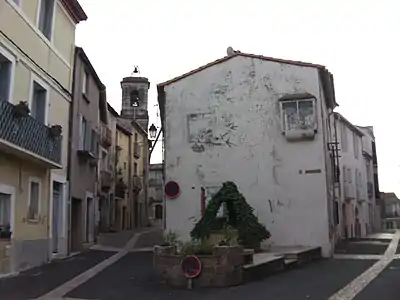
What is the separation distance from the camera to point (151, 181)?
193ft

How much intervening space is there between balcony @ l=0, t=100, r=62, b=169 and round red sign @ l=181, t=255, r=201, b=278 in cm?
507

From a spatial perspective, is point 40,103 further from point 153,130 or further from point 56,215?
point 153,130

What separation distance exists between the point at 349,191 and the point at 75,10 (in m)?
21.2

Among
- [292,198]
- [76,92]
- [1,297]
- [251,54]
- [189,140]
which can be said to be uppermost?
[251,54]

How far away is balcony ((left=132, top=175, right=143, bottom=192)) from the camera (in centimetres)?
4438

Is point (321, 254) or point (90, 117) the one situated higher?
point (90, 117)

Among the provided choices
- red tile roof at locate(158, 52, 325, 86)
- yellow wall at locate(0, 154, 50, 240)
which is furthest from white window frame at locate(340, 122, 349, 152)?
yellow wall at locate(0, 154, 50, 240)

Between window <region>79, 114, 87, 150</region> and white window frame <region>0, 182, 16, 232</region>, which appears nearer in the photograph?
white window frame <region>0, 182, 16, 232</region>

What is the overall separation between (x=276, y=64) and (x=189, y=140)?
450 centimetres

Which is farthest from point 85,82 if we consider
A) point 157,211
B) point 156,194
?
point 157,211

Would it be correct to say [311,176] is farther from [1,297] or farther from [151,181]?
[151,181]

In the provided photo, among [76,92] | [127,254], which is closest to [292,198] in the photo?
[127,254]

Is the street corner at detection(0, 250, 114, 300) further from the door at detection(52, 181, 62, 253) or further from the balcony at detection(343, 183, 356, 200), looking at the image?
the balcony at detection(343, 183, 356, 200)

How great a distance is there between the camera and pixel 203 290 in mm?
11102
